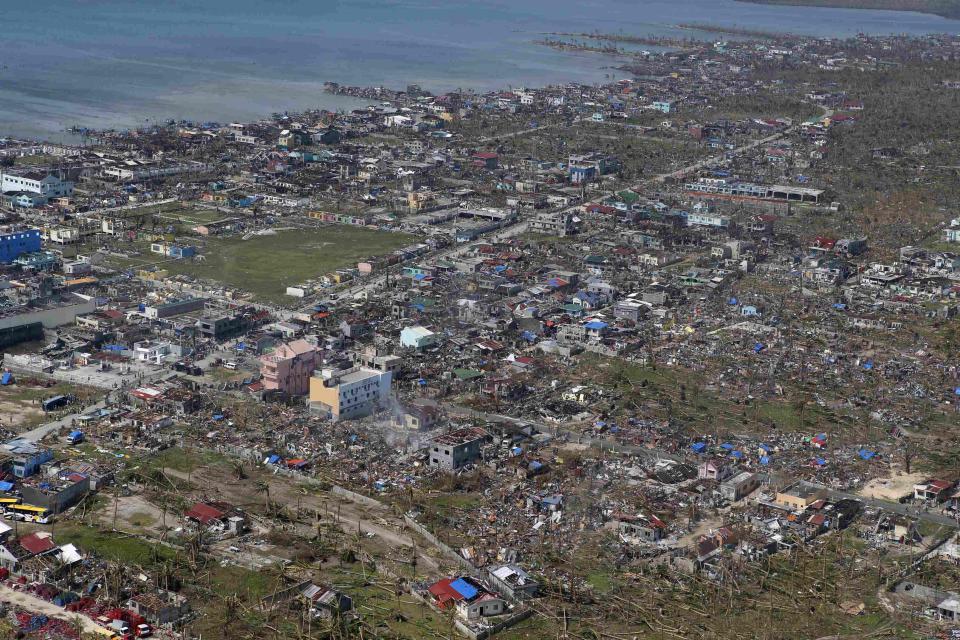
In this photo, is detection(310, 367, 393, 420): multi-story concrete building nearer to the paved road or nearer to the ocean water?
the paved road

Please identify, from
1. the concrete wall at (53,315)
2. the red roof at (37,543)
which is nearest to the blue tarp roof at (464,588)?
the red roof at (37,543)

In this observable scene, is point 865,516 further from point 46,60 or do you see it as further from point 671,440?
point 46,60

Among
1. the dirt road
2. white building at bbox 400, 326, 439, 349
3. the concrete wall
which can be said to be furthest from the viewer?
white building at bbox 400, 326, 439, 349

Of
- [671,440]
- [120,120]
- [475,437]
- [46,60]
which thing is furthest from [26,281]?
[46,60]

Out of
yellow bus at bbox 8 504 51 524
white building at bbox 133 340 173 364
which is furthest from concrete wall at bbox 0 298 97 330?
yellow bus at bbox 8 504 51 524

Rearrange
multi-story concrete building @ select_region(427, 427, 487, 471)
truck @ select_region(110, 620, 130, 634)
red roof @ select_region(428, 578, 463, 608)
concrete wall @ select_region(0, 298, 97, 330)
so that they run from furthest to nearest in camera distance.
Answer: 1. concrete wall @ select_region(0, 298, 97, 330)
2. multi-story concrete building @ select_region(427, 427, 487, 471)
3. red roof @ select_region(428, 578, 463, 608)
4. truck @ select_region(110, 620, 130, 634)

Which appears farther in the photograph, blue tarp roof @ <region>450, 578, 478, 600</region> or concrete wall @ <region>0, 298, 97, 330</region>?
concrete wall @ <region>0, 298, 97, 330</region>

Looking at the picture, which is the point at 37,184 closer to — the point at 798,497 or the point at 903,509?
the point at 798,497
